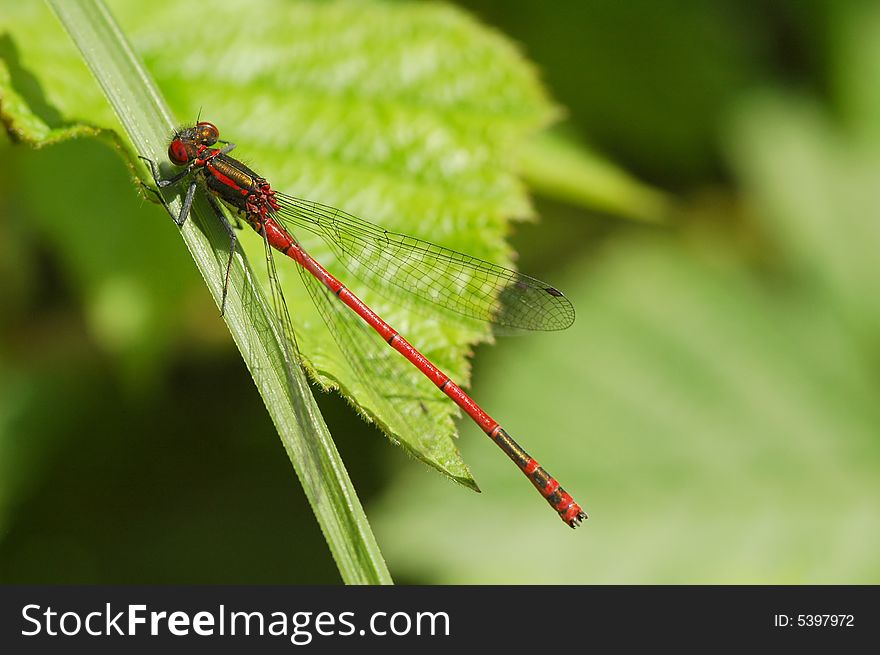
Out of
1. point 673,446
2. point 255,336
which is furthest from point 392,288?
point 673,446

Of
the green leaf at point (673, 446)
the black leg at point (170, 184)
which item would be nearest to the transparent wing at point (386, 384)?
the black leg at point (170, 184)

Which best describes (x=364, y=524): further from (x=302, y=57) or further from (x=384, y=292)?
(x=302, y=57)

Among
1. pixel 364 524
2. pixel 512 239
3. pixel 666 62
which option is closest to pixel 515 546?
pixel 512 239

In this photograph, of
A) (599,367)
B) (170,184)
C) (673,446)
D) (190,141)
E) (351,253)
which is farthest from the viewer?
(599,367)

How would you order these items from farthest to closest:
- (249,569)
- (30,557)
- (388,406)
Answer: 1. (249,569)
2. (30,557)
3. (388,406)

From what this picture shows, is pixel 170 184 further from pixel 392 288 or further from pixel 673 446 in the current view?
pixel 673 446

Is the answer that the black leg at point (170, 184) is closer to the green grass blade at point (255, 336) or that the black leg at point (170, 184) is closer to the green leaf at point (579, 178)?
the green grass blade at point (255, 336)
